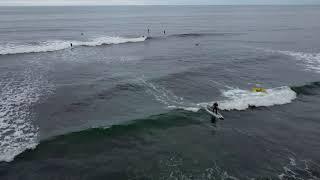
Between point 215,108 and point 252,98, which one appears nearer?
point 215,108

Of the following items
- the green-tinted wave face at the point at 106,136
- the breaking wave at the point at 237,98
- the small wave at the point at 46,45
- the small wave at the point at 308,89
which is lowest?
the green-tinted wave face at the point at 106,136

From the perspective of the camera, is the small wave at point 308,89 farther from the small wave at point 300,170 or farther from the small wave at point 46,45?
the small wave at point 46,45

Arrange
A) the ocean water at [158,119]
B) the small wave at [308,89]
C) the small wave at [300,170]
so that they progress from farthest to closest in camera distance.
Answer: the small wave at [308,89]
the ocean water at [158,119]
the small wave at [300,170]

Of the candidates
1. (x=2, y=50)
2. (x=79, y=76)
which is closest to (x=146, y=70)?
(x=79, y=76)

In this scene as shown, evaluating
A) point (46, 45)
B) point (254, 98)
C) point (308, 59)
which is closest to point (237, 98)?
point (254, 98)

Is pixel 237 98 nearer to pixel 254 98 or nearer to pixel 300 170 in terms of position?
pixel 254 98

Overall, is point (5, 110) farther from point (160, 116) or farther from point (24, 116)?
point (160, 116)

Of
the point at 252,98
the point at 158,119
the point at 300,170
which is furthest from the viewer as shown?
the point at 252,98

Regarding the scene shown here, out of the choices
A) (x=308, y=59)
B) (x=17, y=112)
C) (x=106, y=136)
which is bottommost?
(x=106, y=136)

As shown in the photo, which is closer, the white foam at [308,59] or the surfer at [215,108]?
the surfer at [215,108]

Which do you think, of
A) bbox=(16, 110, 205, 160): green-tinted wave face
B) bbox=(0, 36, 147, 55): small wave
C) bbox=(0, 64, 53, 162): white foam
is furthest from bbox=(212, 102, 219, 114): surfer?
bbox=(0, 36, 147, 55): small wave

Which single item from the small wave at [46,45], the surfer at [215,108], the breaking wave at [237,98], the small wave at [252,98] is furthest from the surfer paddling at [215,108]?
the small wave at [46,45]
